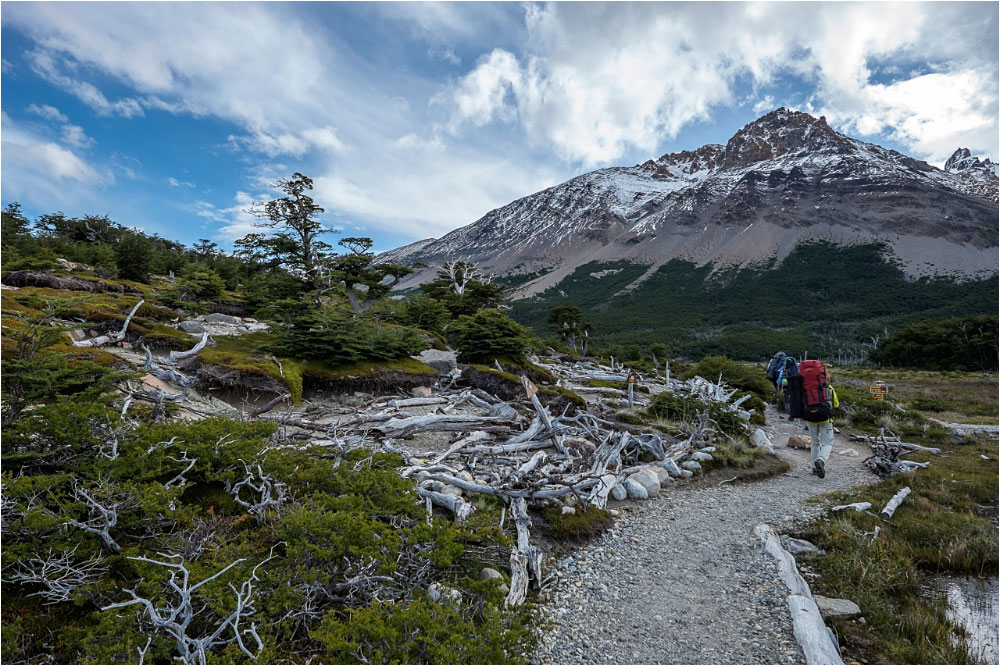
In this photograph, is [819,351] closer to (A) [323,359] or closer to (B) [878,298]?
(B) [878,298]

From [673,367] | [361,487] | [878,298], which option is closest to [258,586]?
[361,487]

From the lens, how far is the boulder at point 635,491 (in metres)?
7.11

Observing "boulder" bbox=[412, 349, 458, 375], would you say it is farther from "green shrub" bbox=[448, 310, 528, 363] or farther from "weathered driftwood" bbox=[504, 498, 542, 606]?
"weathered driftwood" bbox=[504, 498, 542, 606]

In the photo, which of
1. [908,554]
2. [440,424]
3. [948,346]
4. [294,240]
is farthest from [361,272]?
[948,346]

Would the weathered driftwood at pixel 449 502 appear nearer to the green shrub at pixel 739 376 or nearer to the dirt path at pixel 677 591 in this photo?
the dirt path at pixel 677 591

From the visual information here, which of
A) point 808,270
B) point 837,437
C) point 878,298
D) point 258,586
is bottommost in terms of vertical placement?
point 837,437

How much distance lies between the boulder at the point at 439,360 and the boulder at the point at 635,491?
750cm

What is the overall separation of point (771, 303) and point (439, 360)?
126 m

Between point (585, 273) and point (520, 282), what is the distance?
83.5 feet

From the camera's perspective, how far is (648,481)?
7406 mm

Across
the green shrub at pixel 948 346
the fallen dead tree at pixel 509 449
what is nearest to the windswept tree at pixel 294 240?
the fallen dead tree at pixel 509 449

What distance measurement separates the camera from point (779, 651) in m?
3.50

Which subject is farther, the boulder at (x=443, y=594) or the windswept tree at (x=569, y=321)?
the windswept tree at (x=569, y=321)

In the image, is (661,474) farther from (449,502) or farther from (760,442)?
(760,442)
